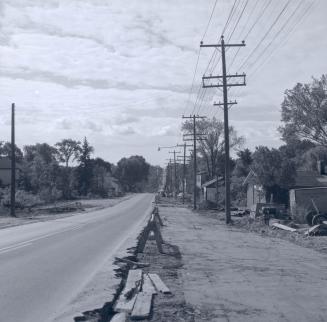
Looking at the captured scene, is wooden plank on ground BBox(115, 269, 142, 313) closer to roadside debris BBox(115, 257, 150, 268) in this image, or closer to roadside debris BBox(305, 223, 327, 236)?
roadside debris BBox(115, 257, 150, 268)

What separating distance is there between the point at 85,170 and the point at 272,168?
78999 millimetres

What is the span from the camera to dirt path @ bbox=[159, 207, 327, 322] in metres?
9.31

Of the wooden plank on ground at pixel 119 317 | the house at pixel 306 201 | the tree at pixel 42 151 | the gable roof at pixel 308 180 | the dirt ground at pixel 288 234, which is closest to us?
the wooden plank on ground at pixel 119 317

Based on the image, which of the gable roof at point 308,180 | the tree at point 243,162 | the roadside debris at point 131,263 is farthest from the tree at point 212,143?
the roadside debris at point 131,263

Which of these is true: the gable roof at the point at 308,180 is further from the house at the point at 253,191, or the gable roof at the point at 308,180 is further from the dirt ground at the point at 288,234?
the dirt ground at the point at 288,234

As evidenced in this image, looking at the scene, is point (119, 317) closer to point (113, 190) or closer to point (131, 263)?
point (131, 263)

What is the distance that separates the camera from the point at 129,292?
36.9ft

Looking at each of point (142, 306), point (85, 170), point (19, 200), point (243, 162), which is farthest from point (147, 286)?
point (85, 170)

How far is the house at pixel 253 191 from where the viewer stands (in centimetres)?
4955

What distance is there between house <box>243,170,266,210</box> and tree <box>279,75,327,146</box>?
486 centimetres

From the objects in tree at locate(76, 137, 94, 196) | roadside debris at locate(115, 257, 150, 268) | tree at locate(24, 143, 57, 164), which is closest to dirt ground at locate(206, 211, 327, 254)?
roadside debris at locate(115, 257, 150, 268)

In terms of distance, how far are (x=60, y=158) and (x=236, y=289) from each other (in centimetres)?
14210

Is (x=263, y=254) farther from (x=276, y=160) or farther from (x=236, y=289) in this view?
(x=276, y=160)

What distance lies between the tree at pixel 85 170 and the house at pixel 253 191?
→ 204 ft
